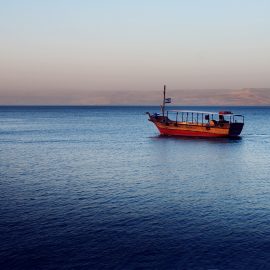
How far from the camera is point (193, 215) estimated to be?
99.7 feet

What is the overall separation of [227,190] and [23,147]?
154ft

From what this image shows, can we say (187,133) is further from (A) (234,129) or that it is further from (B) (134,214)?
(B) (134,214)

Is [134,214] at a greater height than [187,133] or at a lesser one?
lesser

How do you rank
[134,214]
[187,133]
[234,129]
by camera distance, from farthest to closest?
[187,133] → [234,129] → [134,214]

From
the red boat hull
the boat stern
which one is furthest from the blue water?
the boat stern

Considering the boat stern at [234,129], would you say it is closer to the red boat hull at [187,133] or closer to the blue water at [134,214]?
the red boat hull at [187,133]

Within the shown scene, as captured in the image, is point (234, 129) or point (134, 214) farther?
point (234, 129)

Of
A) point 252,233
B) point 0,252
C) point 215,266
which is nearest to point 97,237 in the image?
point 0,252

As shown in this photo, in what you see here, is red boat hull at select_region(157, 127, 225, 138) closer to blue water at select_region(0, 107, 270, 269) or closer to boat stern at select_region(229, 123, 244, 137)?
boat stern at select_region(229, 123, 244, 137)

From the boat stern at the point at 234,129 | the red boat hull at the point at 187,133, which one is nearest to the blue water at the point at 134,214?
the red boat hull at the point at 187,133

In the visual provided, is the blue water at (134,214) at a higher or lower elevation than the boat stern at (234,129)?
lower

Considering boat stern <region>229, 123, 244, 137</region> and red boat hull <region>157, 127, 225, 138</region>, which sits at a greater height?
boat stern <region>229, 123, 244, 137</region>

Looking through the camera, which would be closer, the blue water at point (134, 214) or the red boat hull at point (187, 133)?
the blue water at point (134, 214)

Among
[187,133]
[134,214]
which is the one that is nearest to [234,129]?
[187,133]
